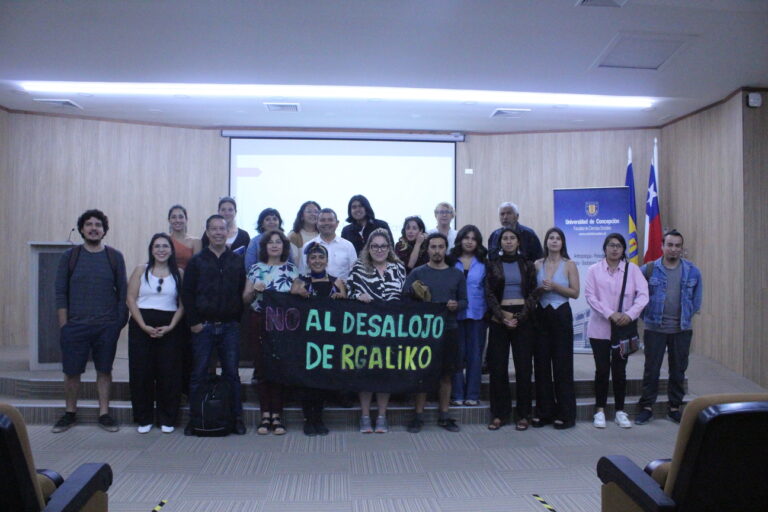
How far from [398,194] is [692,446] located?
261 inches

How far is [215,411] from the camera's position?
4.29 m

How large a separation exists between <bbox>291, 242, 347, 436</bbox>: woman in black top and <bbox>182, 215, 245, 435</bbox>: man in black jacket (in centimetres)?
48

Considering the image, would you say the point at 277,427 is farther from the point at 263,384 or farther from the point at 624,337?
the point at 624,337

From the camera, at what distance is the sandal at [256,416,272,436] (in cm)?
439

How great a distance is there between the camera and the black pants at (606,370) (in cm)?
466

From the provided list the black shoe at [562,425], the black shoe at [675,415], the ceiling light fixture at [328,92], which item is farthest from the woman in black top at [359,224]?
the black shoe at [675,415]

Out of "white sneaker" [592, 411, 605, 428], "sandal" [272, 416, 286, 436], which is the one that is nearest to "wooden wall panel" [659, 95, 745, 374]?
"white sneaker" [592, 411, 605, 428]

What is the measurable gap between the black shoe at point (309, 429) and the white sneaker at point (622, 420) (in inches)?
95.6

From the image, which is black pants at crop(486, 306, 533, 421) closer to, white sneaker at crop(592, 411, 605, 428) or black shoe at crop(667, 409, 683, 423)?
white sneaker at crop(592, 411, 605, 428)

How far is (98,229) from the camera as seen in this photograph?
445 cm

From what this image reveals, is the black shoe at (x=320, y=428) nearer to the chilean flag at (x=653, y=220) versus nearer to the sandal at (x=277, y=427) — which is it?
the sandal at (x=277, y=427)

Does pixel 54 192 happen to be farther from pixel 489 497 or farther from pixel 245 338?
pixel 489 497

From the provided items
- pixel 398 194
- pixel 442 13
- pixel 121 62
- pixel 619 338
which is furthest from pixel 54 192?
pixel 619 338

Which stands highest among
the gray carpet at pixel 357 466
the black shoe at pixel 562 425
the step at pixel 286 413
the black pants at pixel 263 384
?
the black pants at pixel 263 384
